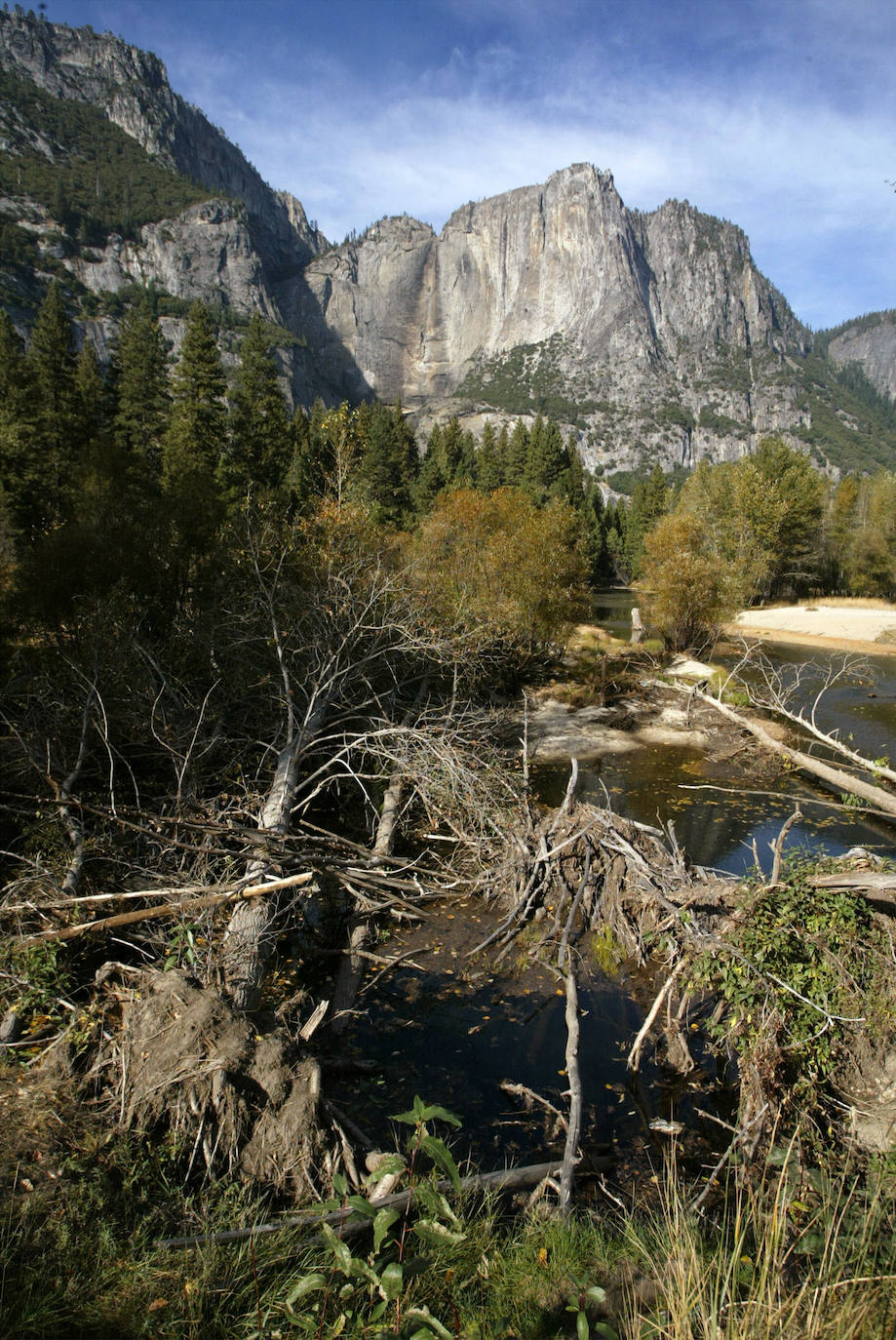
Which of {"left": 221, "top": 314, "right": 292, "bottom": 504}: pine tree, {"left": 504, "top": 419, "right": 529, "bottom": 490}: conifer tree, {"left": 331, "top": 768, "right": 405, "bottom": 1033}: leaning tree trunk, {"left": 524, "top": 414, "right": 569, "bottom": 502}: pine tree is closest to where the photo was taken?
{"left": 331, "top": 768, "right": 405, "bottom": 1033}: leaning tree trunk

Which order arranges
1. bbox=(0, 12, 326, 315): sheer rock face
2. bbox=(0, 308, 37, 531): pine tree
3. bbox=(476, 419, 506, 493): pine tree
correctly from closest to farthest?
bbox=(0, 308, 37, 531): pine tree < bbox=(476, 419, 506, 493): pine tree < bbox=(0, 12, 326, 315): sheer rock face

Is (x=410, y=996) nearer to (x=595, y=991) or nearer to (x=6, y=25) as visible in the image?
(x=595, y=991)

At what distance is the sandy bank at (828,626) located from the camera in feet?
117

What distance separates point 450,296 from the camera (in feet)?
647

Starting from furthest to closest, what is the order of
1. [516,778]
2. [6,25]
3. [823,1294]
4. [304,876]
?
[6,25] < [516,778] < [304,876] < [823,1294]

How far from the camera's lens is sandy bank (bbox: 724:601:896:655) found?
35781 mm

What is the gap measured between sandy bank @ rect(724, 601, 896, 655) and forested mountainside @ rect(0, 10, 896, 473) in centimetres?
11955

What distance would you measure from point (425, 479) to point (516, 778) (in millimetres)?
47090

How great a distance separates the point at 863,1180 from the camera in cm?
453

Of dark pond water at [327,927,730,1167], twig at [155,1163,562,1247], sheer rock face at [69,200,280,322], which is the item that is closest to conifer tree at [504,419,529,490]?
dark pond water at [327,927,730,1167]

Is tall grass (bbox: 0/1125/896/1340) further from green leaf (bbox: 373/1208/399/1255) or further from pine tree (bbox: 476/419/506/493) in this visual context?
pine tree (bbox: 476/419/506/493)

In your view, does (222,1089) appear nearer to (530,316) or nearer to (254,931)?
(254,931)

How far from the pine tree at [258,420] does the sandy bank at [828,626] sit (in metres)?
26.6

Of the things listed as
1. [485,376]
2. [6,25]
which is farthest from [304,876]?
[6,25]
